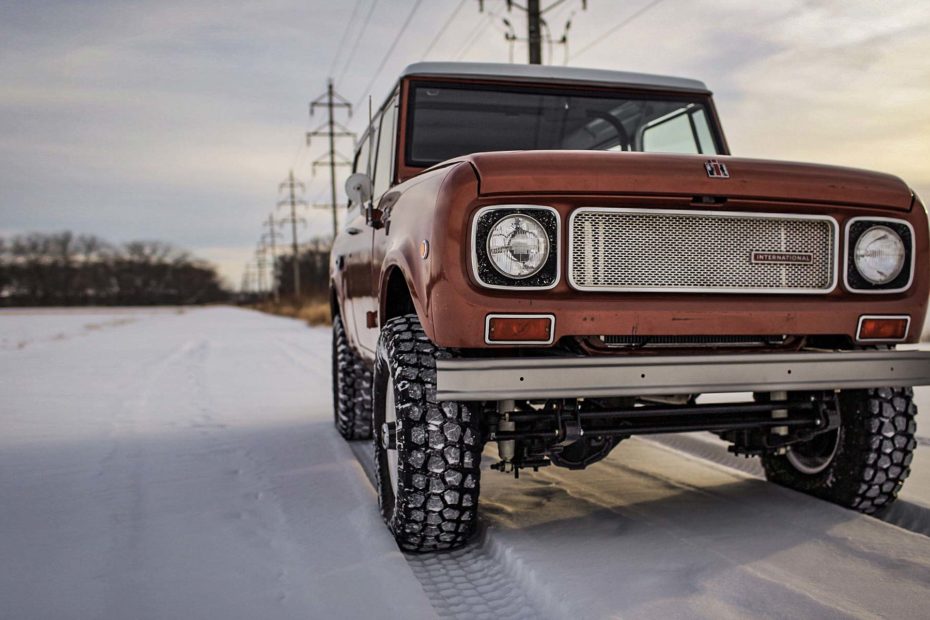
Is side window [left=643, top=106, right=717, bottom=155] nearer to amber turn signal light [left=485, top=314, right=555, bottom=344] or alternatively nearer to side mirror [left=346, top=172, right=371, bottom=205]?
side mirror [left=346, top=172, right=371, bottom=205]

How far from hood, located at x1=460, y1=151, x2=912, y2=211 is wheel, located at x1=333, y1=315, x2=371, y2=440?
2647 mm

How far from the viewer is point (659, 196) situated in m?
2.84

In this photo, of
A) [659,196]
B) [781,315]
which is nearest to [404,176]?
[659,196]

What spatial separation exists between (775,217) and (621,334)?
75 cm

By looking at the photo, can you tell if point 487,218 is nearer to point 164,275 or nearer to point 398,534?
point 398,534

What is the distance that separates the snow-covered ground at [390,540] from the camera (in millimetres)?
2615

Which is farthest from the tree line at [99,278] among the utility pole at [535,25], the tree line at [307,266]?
the utility pole at [535,25]

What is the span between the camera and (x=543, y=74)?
14.2 feet

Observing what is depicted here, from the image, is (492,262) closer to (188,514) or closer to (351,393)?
(188,514)

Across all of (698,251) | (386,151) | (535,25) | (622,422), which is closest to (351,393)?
(386,151)

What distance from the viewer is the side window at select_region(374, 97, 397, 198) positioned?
4250mm

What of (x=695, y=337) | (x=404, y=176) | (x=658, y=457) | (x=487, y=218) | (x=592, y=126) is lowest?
(x=658, y=457)

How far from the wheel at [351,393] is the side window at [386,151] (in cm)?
125

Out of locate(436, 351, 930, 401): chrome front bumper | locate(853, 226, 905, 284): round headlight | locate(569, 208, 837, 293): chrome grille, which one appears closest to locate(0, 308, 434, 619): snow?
locate(436, 351, 930, 401): chrome front bumper
